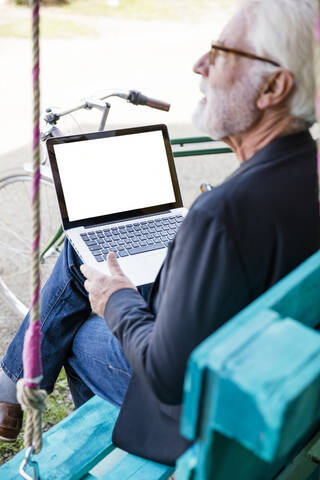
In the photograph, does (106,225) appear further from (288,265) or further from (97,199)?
(288,265)

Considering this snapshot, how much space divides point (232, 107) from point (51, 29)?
8296 mm

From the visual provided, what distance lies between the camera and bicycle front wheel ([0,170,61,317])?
3.23 metres

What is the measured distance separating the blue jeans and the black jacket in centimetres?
34

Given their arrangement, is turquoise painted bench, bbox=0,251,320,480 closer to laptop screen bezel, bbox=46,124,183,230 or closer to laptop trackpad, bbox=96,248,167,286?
laptop trackpad, bbox=96,248,167,286

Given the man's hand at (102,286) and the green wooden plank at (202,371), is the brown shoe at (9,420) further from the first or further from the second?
the green wooden plank at (202,371)

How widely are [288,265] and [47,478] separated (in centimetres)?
87

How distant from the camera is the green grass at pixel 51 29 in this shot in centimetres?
873

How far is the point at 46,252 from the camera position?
124 inches

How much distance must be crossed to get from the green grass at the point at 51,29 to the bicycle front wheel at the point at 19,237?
17.0ft

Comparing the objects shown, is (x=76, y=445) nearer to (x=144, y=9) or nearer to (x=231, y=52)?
(x=231, y=52)

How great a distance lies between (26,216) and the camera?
421 cm

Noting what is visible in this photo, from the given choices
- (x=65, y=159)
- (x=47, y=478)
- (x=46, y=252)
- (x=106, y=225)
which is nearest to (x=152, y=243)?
(x=106, y=225)

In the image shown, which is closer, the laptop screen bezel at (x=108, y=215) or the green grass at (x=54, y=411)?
the laptop screen bezel at (x=108, y=215)

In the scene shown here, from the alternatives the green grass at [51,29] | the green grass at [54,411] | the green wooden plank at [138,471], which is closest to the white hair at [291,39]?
the green wooden plank at [138,471]
